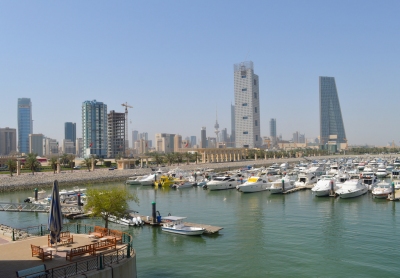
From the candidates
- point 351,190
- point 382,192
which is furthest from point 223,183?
point 382,192

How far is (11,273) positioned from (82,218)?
969 inches

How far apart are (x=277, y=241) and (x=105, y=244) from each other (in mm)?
15588

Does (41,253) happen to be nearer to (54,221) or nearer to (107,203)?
(54,221)

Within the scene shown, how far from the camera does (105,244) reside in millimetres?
19234

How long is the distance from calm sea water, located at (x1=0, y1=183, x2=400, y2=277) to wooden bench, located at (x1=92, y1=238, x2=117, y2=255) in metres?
4.29

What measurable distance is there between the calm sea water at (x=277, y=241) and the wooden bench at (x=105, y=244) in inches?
169

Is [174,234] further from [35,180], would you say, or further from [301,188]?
[35,180]

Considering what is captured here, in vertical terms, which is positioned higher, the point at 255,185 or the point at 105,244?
the point at 105,244

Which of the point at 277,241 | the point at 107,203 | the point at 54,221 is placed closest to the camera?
the point at 54,221

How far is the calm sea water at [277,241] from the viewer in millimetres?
23406

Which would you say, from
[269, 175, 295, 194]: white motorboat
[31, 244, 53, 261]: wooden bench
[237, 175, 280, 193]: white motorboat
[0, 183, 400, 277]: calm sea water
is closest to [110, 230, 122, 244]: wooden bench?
[0, 183, 400, 277]: calm sea water

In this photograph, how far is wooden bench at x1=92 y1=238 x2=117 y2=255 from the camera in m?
18.6

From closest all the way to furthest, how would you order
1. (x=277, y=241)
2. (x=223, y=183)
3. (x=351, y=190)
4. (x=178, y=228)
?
(x=277, y=241) < (x=178, y=228) < (x=351, y=190) < (x=223, y=183)

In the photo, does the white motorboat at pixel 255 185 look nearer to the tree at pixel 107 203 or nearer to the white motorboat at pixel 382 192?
the white motorboat at pixel 382 192
